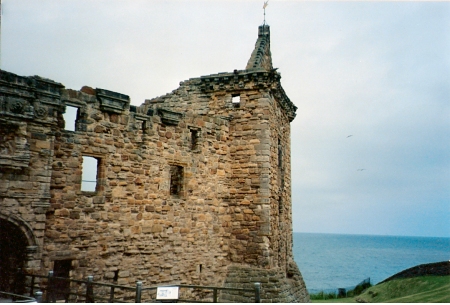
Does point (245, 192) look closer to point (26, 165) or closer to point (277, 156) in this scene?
point (277, 156)

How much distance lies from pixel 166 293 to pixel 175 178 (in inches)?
213

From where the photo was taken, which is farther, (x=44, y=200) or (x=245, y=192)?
(x=245, y=192)

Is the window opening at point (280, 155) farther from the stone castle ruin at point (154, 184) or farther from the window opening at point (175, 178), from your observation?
the window opening at point (175, 178)

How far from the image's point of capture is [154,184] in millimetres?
12438

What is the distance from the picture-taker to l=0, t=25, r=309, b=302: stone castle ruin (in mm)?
9328

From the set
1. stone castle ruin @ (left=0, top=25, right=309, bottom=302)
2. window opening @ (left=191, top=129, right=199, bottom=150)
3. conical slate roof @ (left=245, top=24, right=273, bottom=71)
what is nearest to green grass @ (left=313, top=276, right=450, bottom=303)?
stone castle ruin @ (left=0, top=25, right=309, bottom=302)

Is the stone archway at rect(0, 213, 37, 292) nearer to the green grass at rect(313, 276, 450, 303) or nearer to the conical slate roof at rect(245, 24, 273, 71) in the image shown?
the conical slate roof at rect(245, 24, 273, 71)

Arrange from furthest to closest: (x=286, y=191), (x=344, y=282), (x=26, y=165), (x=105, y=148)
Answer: (x=344, y=282)
(x=286, y=191)
(x=105, y=148)
(x=26, y=165)

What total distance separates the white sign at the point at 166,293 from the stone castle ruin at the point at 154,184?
2893mm

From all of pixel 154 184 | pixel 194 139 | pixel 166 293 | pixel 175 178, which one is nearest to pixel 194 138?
pixel 194 139

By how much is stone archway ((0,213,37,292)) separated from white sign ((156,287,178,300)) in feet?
9.84

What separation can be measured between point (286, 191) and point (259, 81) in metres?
5.36

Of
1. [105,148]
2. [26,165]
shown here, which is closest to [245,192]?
[105,148]

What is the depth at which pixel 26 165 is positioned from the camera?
9.10m
